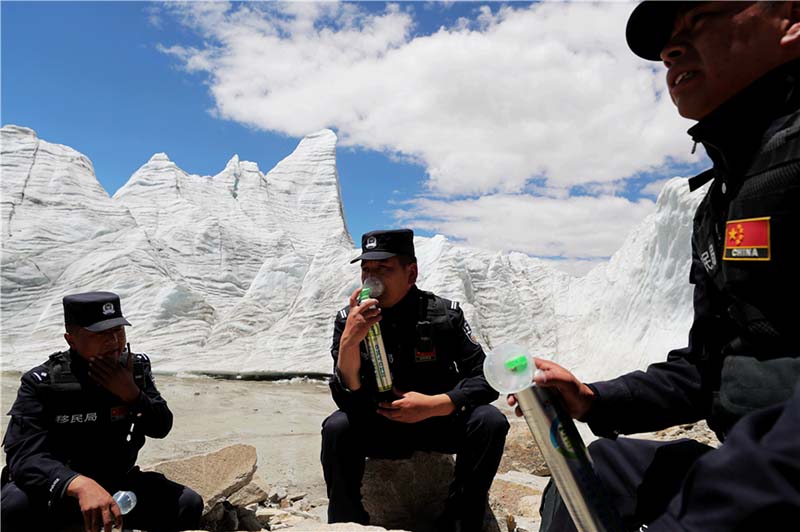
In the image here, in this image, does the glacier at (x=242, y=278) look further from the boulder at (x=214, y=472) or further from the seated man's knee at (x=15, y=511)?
the seated man's knee at (x=15, y=511)

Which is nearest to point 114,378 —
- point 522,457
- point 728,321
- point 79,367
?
point 79,367

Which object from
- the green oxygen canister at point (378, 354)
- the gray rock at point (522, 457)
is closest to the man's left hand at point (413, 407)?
the green oxygen canister at point (378, 354)

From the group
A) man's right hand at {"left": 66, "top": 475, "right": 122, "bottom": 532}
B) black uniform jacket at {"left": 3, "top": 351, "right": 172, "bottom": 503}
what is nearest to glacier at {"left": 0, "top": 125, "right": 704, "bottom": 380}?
black uniform jacket at {"left": 3, "top": 351, "right": 172, "bottom": 503}

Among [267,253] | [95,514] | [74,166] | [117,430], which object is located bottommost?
[95,514]

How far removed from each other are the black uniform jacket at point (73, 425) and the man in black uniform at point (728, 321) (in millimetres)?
2186

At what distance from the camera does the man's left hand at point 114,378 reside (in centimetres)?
270

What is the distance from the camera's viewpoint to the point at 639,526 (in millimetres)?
1354

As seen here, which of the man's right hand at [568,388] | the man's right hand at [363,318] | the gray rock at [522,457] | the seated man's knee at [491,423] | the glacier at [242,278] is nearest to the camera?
the man's right hand at [568,388]

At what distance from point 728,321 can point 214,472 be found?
10.6 feet

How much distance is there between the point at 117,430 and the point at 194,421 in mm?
5084

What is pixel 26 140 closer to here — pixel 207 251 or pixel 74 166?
pixel 74 166

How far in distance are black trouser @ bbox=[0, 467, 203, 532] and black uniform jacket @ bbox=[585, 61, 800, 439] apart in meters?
2.20

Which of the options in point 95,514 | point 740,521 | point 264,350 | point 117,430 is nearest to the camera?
point 740,521

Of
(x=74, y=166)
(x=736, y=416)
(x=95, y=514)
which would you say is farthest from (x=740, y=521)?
(x=74, y=166)
